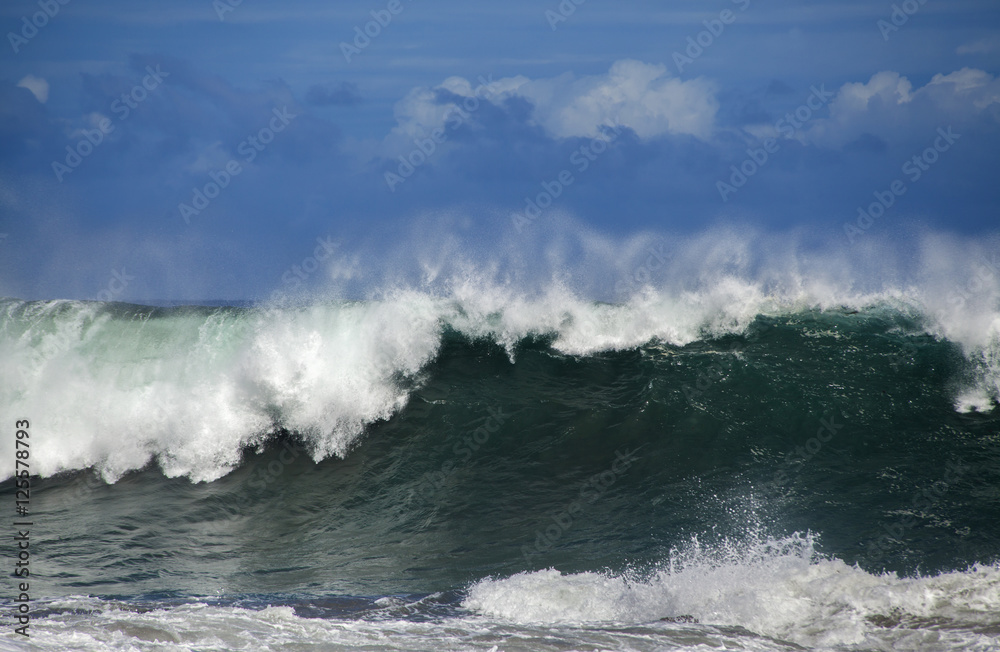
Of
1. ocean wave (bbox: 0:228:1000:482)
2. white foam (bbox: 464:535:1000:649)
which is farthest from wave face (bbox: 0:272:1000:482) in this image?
white foam (bbox: 464:535:1000:649)

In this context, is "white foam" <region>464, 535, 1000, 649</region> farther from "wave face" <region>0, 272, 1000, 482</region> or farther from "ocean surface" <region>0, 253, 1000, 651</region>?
"wave face" <region>0, 272, 1000, 482</region>

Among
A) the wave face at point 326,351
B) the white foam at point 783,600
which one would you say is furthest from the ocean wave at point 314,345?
the white foam at point 783,600

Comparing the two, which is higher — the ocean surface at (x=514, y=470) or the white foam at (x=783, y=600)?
the ocean surface at (x=514, y=470)

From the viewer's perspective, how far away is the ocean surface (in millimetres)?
5375

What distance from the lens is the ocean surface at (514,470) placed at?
538 centimetres

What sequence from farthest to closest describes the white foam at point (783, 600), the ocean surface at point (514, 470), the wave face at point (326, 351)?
the wave face at point (326, 351) → the ocean surface at point (514, 470) → the white foam at point (783, 600)

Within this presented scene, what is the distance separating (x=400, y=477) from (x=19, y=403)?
6683 millimetres

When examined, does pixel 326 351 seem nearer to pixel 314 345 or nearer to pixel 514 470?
pixel 314 345

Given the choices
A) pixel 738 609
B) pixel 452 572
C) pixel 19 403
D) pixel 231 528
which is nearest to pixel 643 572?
pixel 738 609

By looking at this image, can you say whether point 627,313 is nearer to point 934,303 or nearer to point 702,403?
point 702,403

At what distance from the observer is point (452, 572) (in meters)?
6.57

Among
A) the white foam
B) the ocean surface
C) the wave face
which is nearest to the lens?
the white foam

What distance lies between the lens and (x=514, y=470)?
29.5ft

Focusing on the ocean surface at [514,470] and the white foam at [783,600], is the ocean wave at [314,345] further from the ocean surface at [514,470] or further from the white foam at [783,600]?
the white foam at [783,600]
